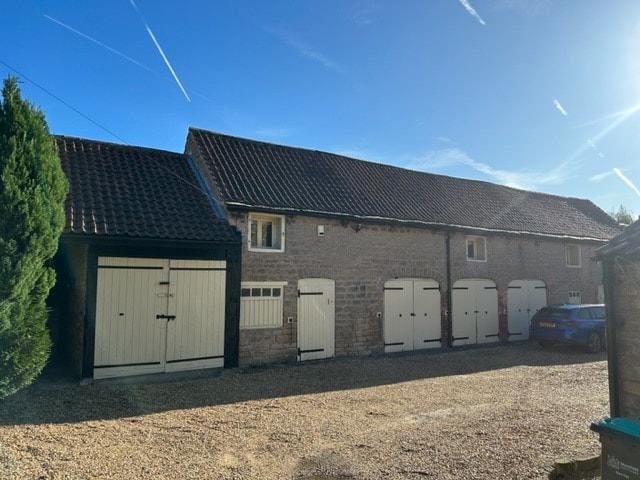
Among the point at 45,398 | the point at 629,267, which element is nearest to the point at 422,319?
the point at 629,267

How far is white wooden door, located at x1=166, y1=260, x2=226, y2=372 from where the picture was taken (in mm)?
9734

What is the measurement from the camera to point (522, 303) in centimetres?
1609

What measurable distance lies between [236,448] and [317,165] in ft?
34.8

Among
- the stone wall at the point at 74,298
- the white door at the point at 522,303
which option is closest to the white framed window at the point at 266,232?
the stone wall at the point at 74,298

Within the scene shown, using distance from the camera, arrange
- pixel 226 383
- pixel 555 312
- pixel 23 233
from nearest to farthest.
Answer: pixel 23 233
pixel 226 383
pixel 555 312

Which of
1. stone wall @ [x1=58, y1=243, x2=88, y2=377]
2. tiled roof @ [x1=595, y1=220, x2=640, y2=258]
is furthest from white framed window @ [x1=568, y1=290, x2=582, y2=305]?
stone wall @ [x1=58, y1=243, x2=88, y2=377]

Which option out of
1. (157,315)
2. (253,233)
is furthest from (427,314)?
(157,315)

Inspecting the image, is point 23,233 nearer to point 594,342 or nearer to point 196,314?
point 196,314

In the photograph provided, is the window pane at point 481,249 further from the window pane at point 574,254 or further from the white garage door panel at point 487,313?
the window pane at point 574,254

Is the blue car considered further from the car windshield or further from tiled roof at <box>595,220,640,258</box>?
tiled roof at <box>595,220,640,258</box>

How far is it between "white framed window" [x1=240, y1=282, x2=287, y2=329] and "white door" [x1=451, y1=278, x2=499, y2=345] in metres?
6.23

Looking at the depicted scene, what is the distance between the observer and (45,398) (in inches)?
295

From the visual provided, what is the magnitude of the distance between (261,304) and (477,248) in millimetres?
8541

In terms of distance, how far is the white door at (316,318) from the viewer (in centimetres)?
1147
